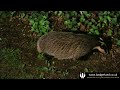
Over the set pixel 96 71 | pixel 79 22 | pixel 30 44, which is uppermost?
pixel 79 22

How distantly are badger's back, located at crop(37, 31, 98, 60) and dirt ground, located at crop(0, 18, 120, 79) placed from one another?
0.11 m

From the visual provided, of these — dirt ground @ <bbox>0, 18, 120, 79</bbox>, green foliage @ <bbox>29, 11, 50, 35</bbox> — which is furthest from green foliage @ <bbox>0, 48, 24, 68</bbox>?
green foliage @ <bbox>29, 11, 50, 35</bbox>

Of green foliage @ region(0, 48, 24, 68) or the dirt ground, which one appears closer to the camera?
the dirt ground

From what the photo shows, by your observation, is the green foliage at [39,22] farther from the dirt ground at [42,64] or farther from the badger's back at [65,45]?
the badger's back at [65,45]

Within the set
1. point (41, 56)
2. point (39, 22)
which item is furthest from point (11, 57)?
point (39, 22)

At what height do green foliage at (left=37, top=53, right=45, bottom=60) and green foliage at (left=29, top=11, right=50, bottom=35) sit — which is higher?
green foliage at (left=29, top=11, right=50, bottom=35)

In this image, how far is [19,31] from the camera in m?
5.33

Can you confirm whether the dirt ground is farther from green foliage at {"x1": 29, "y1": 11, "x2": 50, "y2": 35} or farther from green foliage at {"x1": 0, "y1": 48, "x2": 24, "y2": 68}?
green foliage at {"x1": 29, "y1": 11, "x2": 50, "y2": 35}

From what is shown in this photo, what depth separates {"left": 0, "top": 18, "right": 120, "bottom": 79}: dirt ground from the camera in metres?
4.66

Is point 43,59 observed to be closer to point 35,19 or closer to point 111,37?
point 35,19

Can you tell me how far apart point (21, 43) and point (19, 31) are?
0.29 m

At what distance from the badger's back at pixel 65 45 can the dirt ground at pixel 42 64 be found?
0.11 metres
